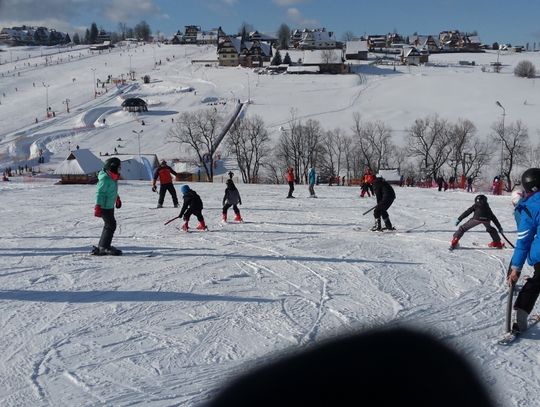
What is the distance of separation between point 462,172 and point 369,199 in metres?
33.7

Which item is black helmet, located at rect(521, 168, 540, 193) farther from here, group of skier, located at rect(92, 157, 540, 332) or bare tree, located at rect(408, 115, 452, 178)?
bare tree, located at rect(408, 115, 452, 178)

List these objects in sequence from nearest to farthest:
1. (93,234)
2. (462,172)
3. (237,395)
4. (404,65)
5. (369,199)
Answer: (237,395) < (93,234) < (369,199) < (462,172) < (404,65)

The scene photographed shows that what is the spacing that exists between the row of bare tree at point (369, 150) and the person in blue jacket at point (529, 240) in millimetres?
45275

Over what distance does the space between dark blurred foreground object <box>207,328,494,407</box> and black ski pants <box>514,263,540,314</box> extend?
3.45 meters

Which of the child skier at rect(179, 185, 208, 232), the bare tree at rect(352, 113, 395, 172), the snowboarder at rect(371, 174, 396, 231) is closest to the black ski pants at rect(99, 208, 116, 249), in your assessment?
the child skier at rect(179, 185, 208, 232)

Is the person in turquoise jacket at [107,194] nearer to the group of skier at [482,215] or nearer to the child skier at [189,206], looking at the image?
the group of skier at [482,215]

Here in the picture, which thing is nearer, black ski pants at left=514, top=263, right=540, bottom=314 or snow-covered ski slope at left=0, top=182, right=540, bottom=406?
snow-covered ski slope at left=0, top=182, right=540, bottom=406

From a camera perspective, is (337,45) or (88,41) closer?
(337,45)

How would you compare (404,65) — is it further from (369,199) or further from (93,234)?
(93,234)

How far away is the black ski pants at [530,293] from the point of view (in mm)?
5271

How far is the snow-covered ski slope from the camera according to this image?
4.57 m

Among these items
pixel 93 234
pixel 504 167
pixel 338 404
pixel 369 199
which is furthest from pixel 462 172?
pixel 338 404

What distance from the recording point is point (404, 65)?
122 metres

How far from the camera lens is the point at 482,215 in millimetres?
10344
